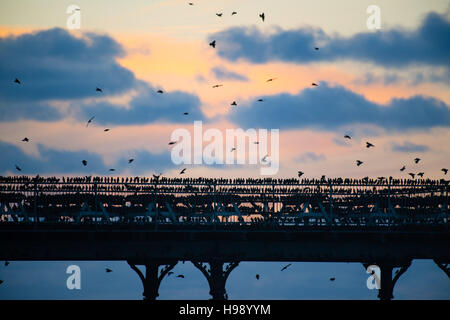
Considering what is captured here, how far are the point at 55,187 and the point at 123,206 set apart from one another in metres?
3.70

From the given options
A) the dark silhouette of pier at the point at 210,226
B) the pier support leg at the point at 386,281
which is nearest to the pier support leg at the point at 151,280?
the dark silhouette of pier at the point at 210,226

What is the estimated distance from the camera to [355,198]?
48219mm

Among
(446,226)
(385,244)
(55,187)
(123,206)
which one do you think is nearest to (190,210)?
(123,206)

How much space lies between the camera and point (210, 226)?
46.0 meters

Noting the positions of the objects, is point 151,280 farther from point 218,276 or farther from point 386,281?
point 386,281

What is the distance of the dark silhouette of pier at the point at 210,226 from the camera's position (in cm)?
4550

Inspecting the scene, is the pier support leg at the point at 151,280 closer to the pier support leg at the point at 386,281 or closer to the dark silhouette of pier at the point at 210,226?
the dark silhouette of pier at the point at 210,226

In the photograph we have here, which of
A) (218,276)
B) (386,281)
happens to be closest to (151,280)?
(218,276)

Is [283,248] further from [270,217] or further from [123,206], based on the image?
[123,206]
